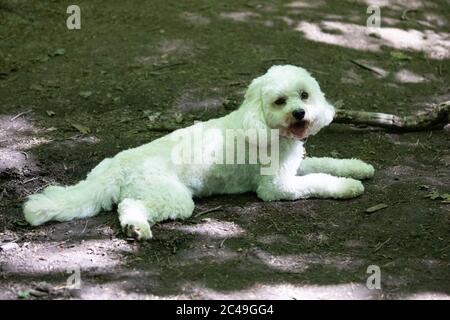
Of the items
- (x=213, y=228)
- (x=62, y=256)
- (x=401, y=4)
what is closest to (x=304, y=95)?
(x=213, y=228)

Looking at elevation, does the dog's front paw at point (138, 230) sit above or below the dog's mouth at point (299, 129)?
below

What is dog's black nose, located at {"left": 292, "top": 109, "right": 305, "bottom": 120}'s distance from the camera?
4.96 meters

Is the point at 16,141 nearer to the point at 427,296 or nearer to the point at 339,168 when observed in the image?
the point at 339,168

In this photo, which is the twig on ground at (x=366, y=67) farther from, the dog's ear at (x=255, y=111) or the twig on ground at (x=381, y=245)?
the twig on ground at (x=381, y=245)

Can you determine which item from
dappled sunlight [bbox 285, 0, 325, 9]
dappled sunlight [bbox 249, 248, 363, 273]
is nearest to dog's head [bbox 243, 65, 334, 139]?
dappled sunlight [bbox 249, 248, 363, 273]

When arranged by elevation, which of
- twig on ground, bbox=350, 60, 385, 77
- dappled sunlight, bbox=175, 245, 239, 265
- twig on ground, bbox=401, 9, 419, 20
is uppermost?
twig on ground, bbox=401, 9, 419, 20

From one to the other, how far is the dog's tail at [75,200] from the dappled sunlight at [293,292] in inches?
49.0

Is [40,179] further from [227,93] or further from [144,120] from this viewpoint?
[227,93]

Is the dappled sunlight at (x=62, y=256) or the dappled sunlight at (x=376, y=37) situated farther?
the dappled sunlight at (x=376, y=37)

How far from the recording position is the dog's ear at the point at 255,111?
16.7 feet

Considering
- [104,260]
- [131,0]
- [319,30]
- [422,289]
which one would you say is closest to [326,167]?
[422,289]

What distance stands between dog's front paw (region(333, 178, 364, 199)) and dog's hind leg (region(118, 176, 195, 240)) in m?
1.20

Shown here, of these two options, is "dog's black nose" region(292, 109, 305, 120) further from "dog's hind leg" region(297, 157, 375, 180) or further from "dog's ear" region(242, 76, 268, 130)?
"dog's hind leg" region(297, 157, 375, 180)

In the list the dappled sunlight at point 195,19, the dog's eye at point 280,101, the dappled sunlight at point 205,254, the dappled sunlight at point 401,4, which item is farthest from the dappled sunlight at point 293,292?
the dappled sunlight at point 401,4
